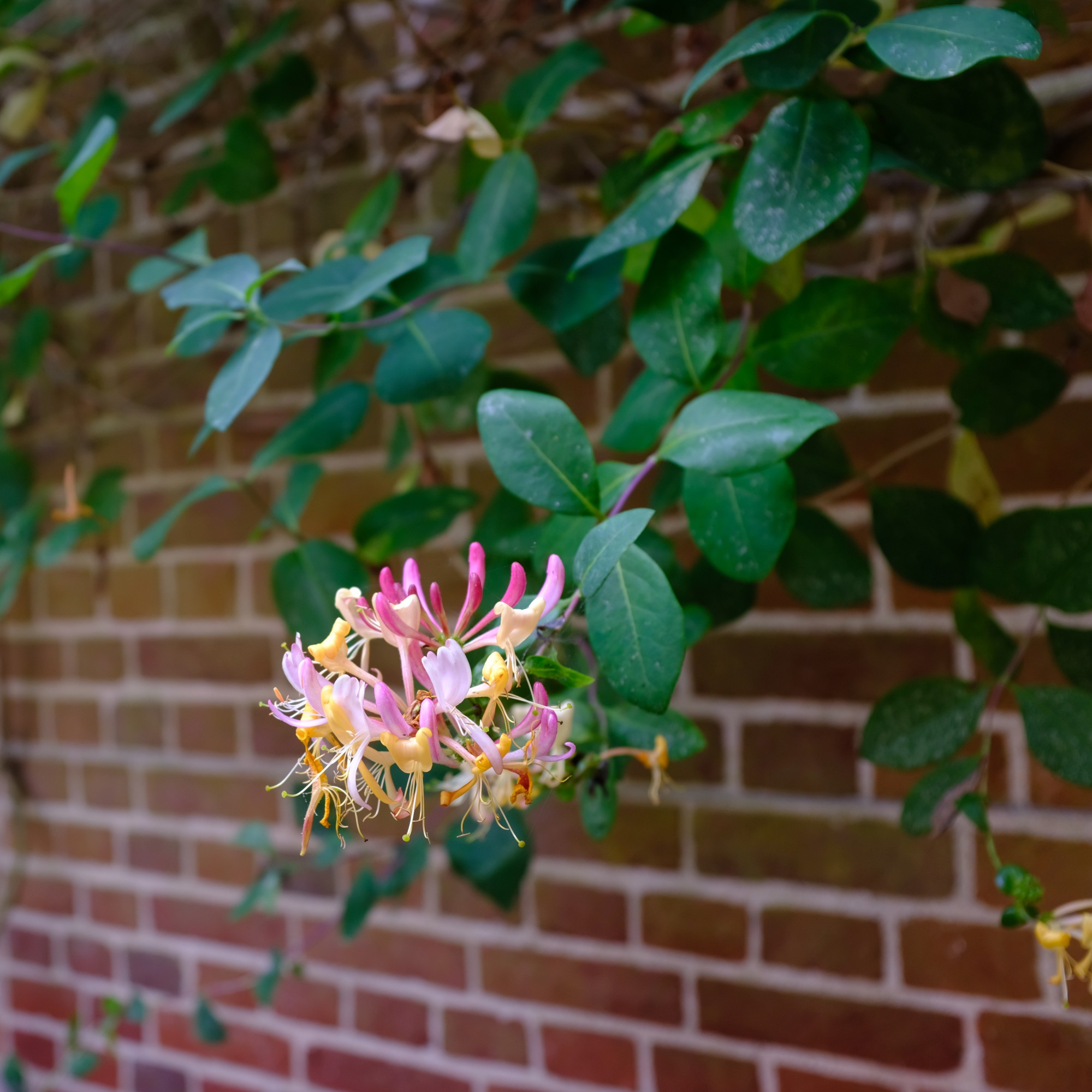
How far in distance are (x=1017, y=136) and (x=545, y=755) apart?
49cm

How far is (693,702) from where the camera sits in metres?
0.89

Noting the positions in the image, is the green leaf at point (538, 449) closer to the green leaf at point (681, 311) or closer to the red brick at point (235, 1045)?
the green leaf at point (681, 311)

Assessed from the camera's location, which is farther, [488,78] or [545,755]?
[488,78]

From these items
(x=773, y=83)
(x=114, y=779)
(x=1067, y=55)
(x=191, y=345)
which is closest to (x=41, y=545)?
(x=191, y=345)

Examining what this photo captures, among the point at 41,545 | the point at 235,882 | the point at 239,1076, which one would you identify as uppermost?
the point at 41,545

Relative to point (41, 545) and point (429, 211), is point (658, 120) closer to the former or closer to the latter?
point (429, 211)

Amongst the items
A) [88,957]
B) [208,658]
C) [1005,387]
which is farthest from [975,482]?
[88,957]

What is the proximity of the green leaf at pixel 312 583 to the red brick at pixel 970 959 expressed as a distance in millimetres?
585

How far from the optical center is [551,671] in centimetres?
39

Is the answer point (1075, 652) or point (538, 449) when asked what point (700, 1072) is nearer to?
point (1075, 652)

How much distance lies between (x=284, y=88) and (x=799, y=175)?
604 mm

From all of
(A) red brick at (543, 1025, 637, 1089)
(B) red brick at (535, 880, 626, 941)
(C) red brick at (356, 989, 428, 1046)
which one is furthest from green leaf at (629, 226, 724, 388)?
(C) red brick at (356, 989, 428, 1046)

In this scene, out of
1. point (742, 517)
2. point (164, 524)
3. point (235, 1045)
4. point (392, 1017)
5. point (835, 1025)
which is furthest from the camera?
point (235, 1045)

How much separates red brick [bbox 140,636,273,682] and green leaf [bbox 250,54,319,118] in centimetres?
60
